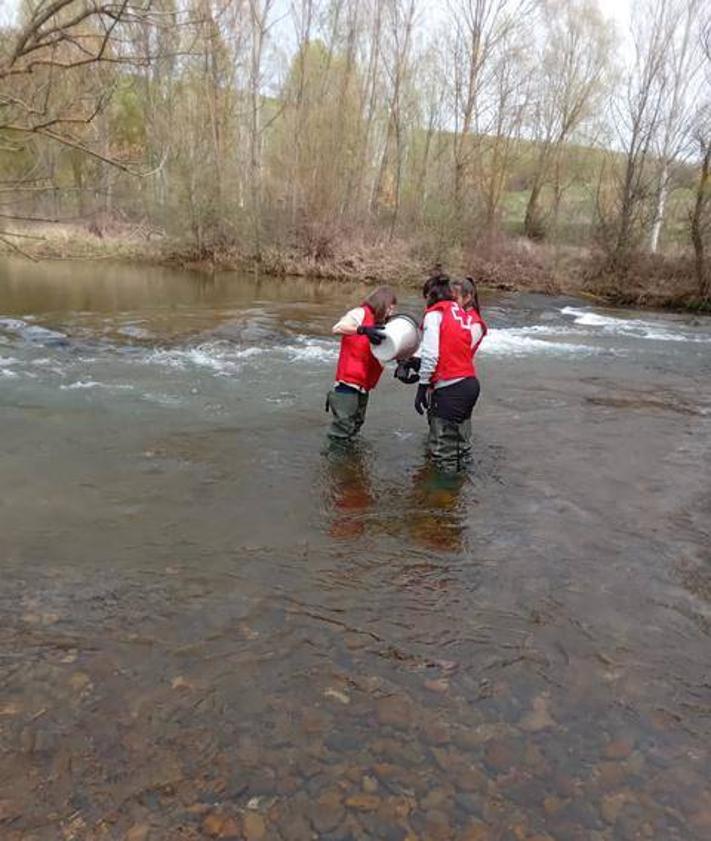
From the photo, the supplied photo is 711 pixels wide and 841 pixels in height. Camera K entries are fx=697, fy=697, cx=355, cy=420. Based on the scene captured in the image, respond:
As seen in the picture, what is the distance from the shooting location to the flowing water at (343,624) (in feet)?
10.5

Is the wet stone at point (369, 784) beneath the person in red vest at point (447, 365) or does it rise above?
beneath

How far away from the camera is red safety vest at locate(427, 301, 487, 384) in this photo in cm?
631

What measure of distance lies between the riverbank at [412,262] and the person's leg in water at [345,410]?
787 inches

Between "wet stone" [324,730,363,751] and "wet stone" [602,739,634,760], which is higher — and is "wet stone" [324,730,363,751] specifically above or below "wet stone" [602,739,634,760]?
below

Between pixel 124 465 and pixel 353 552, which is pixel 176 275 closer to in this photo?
pixel 124 465

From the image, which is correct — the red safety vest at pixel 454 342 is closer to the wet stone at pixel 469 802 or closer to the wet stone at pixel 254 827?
the wet stone at pixel 469 802

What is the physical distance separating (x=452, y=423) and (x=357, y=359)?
1124mm

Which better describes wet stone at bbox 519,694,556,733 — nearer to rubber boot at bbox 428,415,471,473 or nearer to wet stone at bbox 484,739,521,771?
wet stone at bbox 484,739,521,771

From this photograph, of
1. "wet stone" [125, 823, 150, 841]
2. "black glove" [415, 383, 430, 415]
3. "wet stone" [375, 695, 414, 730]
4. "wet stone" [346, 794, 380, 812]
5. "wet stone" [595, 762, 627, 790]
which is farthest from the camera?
"black glove" [415, 383, 430, 415]

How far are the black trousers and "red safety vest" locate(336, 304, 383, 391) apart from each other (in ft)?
2.41

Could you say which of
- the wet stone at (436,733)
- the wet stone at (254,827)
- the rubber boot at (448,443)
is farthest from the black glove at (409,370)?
the wet stone at (254,827)

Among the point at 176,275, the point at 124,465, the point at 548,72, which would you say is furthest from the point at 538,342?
the point at 548,72

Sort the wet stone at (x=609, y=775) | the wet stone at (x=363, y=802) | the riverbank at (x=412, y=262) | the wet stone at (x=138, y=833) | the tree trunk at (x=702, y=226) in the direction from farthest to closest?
the riverbank at (x=412, y=262) < the tree trunk at (x=702, y=226) < the wet stone at (x=609, y=775) < the wet stone at (x=363, y=802) < the wet stone at (x=138, y=833)

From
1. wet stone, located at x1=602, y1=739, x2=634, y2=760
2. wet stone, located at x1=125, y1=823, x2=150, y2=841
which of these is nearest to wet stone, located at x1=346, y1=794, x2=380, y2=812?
wet stone, located at x1=125, y1=823, x2=150, y2=841
